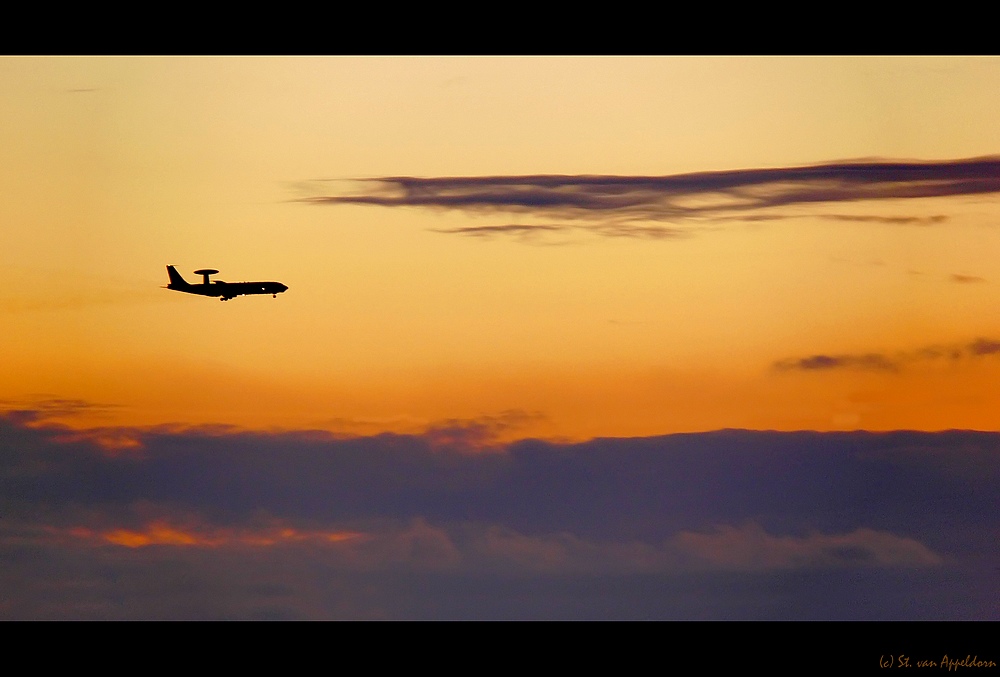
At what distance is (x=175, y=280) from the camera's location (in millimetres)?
155750

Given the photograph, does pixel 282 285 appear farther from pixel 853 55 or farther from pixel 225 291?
pixel 853 55

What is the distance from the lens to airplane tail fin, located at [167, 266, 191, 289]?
6068 inches

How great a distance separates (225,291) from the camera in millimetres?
151250

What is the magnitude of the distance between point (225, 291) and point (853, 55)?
74472mm

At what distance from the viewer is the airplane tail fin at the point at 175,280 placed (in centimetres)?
15412

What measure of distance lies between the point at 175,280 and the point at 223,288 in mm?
7547

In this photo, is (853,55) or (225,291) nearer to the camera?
(853,55)

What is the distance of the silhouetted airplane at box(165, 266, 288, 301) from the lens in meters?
150

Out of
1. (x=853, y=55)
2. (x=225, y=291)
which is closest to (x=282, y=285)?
(x=225, y=291)

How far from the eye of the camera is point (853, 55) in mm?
99312

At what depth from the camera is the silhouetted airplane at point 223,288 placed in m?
150
